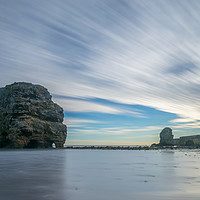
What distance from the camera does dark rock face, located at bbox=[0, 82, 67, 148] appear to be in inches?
3467

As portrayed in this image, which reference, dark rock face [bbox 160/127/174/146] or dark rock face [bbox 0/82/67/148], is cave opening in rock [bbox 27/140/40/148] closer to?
dark rock face [bbox 0/82/67/148]

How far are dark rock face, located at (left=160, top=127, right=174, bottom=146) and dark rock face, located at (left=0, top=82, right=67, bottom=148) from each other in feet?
310

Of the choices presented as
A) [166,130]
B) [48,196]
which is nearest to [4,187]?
[48,196]

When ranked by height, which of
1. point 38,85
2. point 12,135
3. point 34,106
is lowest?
point 12,135

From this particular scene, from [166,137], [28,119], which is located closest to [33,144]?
[28,119]

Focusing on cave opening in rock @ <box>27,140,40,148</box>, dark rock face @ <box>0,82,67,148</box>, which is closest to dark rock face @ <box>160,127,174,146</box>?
dark rock face @ <box>0,82,67,148</box>

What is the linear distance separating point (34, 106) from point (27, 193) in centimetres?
8828

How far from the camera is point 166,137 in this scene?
174 m

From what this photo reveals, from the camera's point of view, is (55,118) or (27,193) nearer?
(27,193)

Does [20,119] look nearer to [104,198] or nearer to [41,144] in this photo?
[41,144]

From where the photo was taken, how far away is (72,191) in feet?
44.3

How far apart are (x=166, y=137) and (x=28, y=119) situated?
118 meters

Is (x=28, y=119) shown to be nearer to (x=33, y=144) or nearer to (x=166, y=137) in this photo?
(x=33, y=144)

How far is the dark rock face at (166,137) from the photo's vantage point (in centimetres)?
17306
